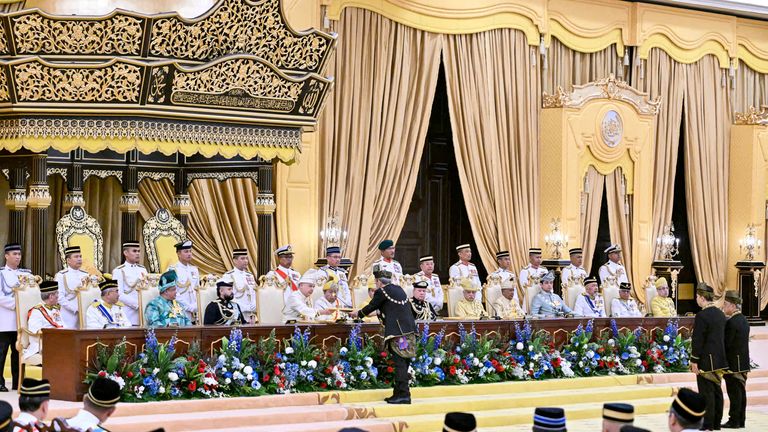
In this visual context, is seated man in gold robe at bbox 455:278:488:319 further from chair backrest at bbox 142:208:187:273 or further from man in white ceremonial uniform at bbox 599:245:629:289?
chair backrest at bbox 142:208:187:273

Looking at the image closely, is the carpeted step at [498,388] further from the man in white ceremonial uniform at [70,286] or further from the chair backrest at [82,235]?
the chair backrest at [82,235]

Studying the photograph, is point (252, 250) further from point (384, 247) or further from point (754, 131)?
point (754, 131)

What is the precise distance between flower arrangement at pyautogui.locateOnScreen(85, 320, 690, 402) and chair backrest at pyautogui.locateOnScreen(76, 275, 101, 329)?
1.05 meters

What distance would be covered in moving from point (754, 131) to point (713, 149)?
0.67 meters

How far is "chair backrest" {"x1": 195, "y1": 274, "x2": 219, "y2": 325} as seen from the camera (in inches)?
503

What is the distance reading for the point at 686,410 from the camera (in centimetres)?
662

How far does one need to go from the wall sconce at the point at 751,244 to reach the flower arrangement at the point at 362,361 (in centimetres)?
627

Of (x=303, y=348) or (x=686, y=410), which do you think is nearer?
(x=686, y=410)

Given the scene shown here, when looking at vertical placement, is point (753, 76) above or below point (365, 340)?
above

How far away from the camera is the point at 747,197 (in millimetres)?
21078

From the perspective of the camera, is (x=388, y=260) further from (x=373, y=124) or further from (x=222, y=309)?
(x=222, y=309)

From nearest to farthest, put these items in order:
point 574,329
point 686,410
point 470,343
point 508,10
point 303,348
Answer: point 686,410 → point 303,348 → point 470,343 → point 574,329 → point 508,10

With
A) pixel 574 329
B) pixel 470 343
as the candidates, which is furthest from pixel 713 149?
pixel 470 343

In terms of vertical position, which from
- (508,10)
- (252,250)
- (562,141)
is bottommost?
(252,250)
